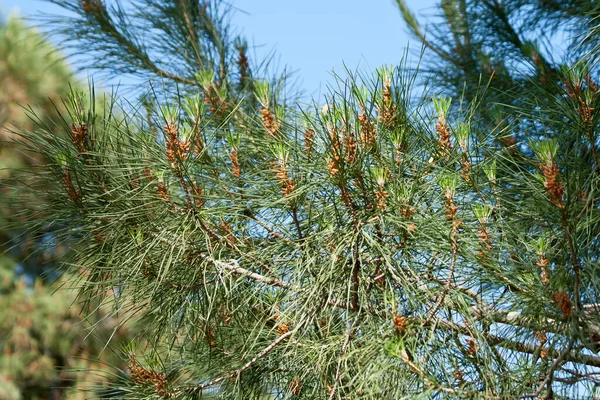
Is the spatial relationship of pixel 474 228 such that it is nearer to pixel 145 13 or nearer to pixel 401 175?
pixel 401 175

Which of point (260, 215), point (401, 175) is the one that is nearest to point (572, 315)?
point (401, 175)

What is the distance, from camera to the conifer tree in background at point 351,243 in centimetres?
91

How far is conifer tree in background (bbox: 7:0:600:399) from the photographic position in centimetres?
91

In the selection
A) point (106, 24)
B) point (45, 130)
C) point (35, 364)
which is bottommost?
point (35, 364)

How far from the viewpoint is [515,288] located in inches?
39.8

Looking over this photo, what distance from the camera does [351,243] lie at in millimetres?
933

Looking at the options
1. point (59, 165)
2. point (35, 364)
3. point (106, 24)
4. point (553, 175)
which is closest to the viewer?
→ point (553, 175)

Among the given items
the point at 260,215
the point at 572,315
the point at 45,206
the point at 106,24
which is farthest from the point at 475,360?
the point at 106,24

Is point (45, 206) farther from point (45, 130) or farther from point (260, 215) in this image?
point (260, 215)

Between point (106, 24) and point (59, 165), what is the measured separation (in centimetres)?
86

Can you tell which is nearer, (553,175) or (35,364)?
(553,175)

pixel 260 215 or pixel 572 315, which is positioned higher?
pixel 260 215

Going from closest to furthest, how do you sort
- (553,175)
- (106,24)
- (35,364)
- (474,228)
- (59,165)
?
(553,175), (474,228), (59,165), (106,24), (35,364)

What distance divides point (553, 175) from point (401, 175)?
25 centimetres
